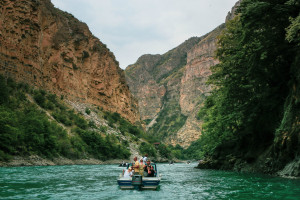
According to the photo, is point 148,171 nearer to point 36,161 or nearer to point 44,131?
point 36,161

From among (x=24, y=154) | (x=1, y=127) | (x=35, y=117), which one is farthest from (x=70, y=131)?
(x=1, y=127)

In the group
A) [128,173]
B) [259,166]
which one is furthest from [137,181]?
[259,166]

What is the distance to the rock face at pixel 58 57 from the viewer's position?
62531 millimetres

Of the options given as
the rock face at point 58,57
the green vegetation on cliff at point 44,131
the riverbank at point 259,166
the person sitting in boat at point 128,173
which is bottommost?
the riverbank at point 259,166

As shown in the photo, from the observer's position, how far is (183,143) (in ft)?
561

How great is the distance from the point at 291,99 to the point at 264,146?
302 inches

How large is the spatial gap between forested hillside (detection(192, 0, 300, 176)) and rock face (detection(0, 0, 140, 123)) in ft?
170

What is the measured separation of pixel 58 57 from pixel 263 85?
73.4 m

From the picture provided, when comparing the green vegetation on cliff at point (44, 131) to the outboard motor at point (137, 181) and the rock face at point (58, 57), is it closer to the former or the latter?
the rock face at point (58, 57)

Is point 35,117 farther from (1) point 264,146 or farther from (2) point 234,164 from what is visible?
(1) point 264,146

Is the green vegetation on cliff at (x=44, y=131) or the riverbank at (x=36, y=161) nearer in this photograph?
the riverbank at (x=36, y=161)

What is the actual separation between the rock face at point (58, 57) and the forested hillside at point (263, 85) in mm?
51864

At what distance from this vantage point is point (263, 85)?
24359 mm

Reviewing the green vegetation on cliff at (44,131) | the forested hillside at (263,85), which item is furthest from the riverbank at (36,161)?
the forested hillside at (263,85)
